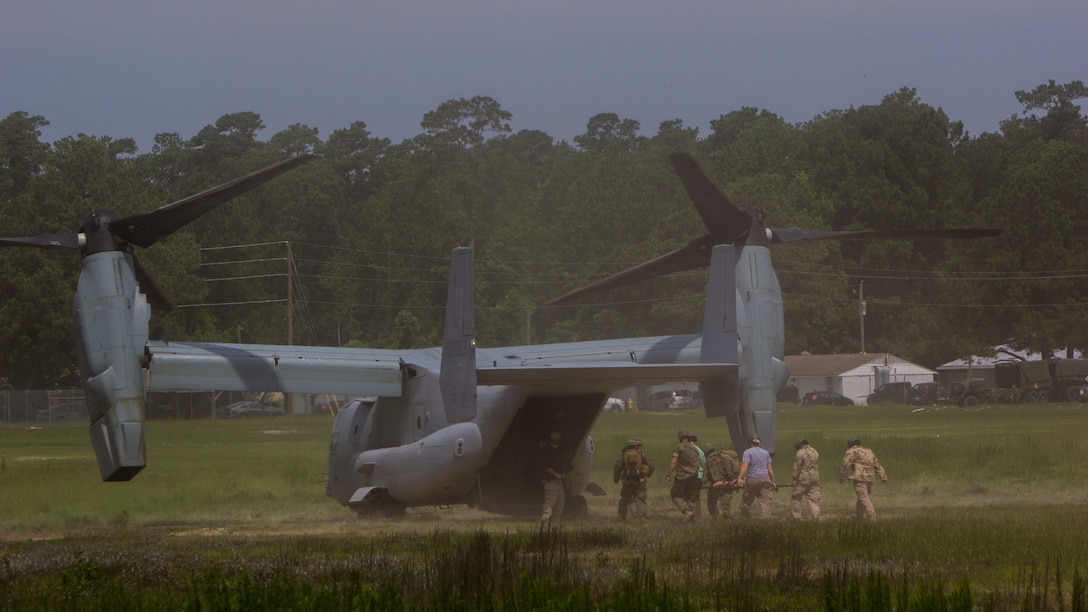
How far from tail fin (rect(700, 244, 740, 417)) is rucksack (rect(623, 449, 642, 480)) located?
1695 millimetres

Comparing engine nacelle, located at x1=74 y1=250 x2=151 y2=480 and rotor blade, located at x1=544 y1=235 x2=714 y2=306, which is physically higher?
rotor blade, located at x1=544 y1=235 x2=714 y2=306

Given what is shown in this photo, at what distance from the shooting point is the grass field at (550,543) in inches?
462

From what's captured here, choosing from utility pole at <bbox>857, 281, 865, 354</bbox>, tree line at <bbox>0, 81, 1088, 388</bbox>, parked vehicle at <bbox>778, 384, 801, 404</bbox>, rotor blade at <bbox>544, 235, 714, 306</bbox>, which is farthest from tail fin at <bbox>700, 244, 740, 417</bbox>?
parked vehicle at <bbox>778, 384, 801, 404</bbox>

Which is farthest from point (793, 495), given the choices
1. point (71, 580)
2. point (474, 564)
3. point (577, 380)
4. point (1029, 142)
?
point (1029, 142)

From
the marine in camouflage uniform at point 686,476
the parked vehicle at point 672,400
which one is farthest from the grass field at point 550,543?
the parked vehicle at point 672,400

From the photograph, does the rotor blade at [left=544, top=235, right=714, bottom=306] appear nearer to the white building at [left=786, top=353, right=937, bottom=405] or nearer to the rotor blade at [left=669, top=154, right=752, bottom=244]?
the rotor blade at [left=669, top=154, right=752, bottom=244]

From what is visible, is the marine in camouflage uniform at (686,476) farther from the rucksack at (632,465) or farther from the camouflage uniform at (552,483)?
the camouflage uniform at (552,483)

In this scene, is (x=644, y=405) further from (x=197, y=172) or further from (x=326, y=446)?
(x=326, y=446)

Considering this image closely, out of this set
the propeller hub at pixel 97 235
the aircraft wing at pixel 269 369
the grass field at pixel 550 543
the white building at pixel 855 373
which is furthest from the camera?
the white building at pixel 855 373

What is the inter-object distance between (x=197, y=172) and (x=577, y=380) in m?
69.1

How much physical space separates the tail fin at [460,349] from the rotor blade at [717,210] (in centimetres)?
608

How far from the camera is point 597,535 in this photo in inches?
741

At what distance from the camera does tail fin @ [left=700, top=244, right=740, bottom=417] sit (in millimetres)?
22531

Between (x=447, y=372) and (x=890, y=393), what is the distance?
61331 mm
